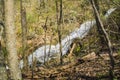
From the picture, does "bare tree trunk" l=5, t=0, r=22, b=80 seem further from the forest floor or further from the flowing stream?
the flowing stream

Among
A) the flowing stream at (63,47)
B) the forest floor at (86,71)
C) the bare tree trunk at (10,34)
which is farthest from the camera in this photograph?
the flowing stream at (63,47)

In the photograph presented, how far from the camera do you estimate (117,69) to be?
7.56 metres

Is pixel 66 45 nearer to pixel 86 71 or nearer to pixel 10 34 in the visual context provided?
pixel 86 71

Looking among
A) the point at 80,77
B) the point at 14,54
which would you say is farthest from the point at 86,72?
the point at 14,54

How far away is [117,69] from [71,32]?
909cm

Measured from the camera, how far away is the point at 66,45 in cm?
1359

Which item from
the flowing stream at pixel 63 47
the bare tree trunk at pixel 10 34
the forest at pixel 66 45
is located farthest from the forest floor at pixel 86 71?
the flowing stream at pixel 63 47

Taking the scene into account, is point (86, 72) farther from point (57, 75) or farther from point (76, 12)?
point (76, 12)

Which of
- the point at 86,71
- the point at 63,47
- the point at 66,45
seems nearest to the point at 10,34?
the point at 86,71

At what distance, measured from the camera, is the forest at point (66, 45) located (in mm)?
6840

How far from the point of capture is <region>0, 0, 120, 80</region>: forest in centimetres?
684

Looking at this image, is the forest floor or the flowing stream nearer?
the forest floor

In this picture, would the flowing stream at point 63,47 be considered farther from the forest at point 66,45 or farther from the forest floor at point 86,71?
the forest floor at point 86,71

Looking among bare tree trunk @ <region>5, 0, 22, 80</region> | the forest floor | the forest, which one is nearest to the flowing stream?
the forest
